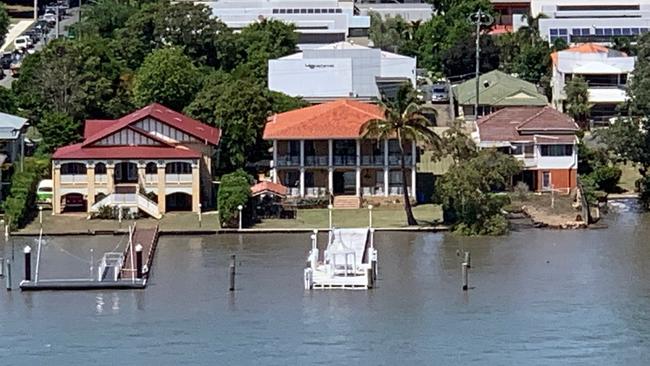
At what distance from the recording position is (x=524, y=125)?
57.3 metres

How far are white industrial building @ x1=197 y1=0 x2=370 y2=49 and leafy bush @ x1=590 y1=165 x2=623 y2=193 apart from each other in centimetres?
2726

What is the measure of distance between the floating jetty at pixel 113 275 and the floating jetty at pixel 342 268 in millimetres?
3778

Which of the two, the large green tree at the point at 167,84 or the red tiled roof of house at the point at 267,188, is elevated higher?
the large green tree at the point at 167,84

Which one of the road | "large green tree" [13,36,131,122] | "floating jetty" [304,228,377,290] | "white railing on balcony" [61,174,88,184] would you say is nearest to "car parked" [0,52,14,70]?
the road

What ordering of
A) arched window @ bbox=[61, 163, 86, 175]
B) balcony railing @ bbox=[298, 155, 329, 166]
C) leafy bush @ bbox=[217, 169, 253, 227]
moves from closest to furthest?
leafy bush @ bbox=[217, 169, 253, 227]
arched window @ bbox=[61, 163, 86, 175]
balcony railing @ bbox=[298, 155, 329, 166]

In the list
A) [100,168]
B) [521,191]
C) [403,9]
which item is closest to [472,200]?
[521,191]

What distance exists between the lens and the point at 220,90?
5959 centimetres

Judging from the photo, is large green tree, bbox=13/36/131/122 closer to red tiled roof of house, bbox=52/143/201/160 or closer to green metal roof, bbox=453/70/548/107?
red tiled roof of house, bbox=52/143/201/160

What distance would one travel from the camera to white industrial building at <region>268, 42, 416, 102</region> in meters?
69.7

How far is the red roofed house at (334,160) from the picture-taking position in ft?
179

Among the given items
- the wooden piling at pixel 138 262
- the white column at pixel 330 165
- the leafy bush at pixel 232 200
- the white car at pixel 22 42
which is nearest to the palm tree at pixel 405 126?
the white column at pixel 330 165

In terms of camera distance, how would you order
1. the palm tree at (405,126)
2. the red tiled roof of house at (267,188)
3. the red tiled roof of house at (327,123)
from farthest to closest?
the red tiled roof of house at (327,123) < the red tiled roof of house at (267,188) < the palm tree at (405,126)

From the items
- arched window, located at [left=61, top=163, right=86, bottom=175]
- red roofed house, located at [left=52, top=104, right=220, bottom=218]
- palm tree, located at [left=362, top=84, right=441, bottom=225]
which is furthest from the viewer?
arched window, located at [left=61, top=163, right=86, bottom=175]

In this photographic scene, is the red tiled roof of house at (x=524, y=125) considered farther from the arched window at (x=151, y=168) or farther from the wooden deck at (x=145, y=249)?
the wooden deck at (x=145, y=249)
